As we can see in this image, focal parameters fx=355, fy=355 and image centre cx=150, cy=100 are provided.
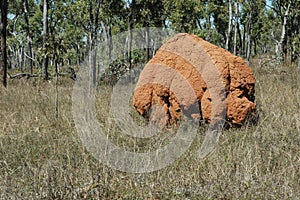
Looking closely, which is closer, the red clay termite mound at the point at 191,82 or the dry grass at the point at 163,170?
the dry grass at the point at 163,170

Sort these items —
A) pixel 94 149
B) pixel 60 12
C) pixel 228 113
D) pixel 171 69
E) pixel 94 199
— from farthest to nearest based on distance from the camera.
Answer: pixel 60 12 < pixel 171 69 < pixel 228 113 < pixel 94 149 < pixel 94 199

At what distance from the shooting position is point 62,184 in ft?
11.2

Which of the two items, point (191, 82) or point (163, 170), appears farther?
point (191, 82)

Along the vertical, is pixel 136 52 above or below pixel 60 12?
below

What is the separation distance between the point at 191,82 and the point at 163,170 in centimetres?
245

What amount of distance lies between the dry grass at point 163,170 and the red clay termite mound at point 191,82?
0.47m

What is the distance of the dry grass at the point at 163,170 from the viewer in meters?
3.26

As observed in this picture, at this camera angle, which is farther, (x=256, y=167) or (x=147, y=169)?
(x=147, y=169)

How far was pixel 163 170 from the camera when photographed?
153 inches

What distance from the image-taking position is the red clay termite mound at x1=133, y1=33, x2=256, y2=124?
19.1ft

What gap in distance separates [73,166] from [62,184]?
1.95ft

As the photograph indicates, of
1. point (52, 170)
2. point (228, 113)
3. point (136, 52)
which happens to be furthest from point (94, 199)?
point (136, 52)

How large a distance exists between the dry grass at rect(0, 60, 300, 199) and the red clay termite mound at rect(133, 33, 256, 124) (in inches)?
18.5

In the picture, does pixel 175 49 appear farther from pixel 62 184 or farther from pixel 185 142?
pixel 62 184
